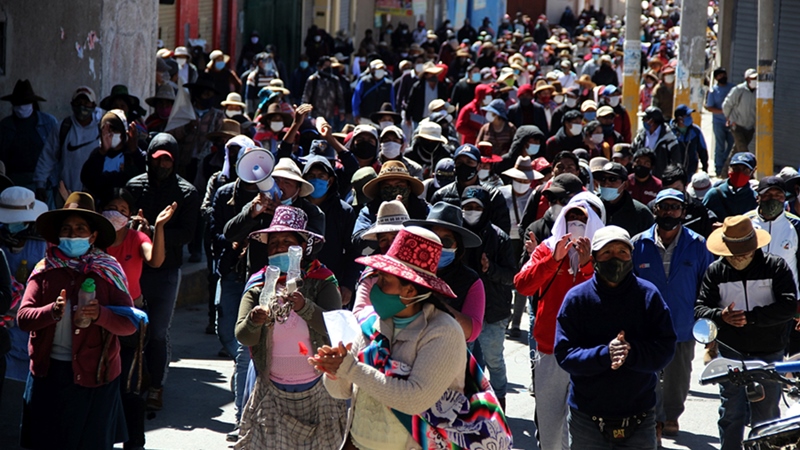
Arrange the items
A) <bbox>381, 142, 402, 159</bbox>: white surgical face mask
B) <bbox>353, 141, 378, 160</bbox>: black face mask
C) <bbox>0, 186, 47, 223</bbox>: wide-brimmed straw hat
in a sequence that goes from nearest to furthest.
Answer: <bbox>0, 186, 47, 223</bbox>: wide-brimmed straw hat, <bbox>353, 141, 378, 160</bbox>: black face mask, <bbox>381, 142, 402, 159</bbox>: white surgical face mask

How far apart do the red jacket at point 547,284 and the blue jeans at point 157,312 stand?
250 centimetres

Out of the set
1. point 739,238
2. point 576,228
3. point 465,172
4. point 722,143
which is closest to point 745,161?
point 465,172

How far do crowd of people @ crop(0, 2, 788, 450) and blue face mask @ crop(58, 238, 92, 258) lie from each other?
0.01 meters

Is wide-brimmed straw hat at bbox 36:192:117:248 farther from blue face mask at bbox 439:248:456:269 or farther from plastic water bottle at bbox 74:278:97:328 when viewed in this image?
blue face mask at bbox 439:248:456:269

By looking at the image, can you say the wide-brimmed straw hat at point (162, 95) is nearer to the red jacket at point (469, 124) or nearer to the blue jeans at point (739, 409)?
the red jacket at point (469, 124)

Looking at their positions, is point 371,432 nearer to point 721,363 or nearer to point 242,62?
point 721,363

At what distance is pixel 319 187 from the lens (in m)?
8.81

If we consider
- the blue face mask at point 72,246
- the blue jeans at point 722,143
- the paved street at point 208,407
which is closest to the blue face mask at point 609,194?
the paved street at point 208,407

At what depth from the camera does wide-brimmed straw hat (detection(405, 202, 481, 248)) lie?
689cm

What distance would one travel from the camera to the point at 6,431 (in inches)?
311

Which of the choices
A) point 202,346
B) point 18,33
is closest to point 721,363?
point 202,346

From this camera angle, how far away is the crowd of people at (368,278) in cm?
504

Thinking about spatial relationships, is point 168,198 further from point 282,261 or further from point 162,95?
point 162,95

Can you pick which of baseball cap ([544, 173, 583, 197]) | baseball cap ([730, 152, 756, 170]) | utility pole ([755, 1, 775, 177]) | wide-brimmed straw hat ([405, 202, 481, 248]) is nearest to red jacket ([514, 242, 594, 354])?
wide-brimmed straw hat ([405, 202, 481, 248])
